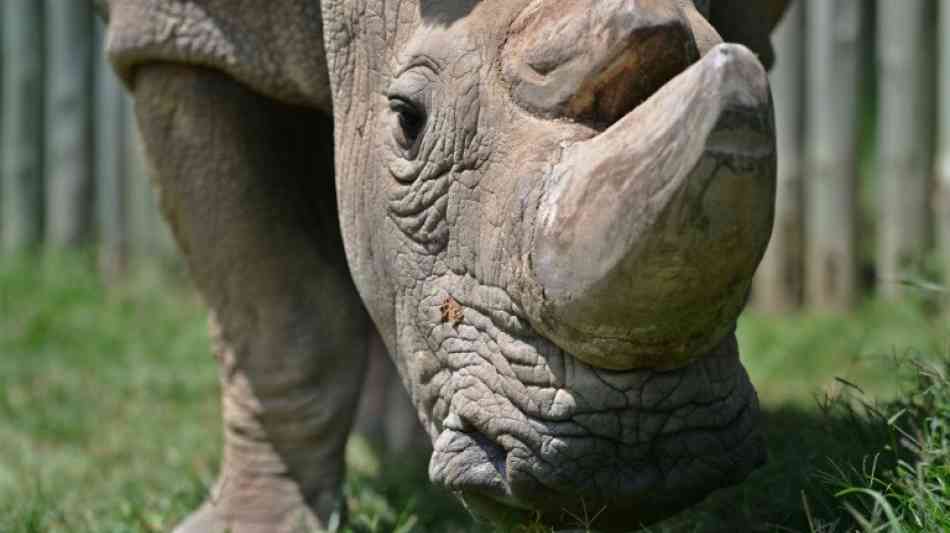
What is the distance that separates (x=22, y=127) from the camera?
7.38 m

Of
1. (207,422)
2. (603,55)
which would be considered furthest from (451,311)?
(207,422)

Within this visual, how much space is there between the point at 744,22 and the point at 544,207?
1.17 m

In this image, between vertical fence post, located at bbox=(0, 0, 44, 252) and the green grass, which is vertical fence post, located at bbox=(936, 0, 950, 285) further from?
vertical fence post, located at bbox=(0, 0, 44, 252)

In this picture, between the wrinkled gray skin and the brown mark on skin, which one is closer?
the wrinkled gray skin

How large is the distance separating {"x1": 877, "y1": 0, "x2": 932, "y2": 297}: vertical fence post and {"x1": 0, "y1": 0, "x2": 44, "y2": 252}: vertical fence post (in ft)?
12.8

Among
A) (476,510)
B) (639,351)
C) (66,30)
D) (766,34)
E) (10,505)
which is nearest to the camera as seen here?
(639,351)

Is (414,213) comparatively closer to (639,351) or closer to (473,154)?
(473,154)

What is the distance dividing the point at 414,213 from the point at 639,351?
1.89 feet

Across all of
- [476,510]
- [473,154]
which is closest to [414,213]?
[473,154]

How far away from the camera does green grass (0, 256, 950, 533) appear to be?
8.98ft

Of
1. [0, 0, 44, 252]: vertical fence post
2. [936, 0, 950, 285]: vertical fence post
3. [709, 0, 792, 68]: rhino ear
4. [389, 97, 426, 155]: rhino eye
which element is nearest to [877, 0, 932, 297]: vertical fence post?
[936, 0, 950, 285]: vertical fence post

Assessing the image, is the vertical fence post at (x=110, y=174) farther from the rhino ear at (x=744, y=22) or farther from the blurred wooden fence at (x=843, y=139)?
the rhino ear at (x=744, y=22)

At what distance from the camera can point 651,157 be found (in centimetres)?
205

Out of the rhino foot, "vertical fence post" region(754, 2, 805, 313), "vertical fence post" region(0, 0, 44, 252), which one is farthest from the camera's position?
"vertical fence post" region(0, 0, 44, 252)
